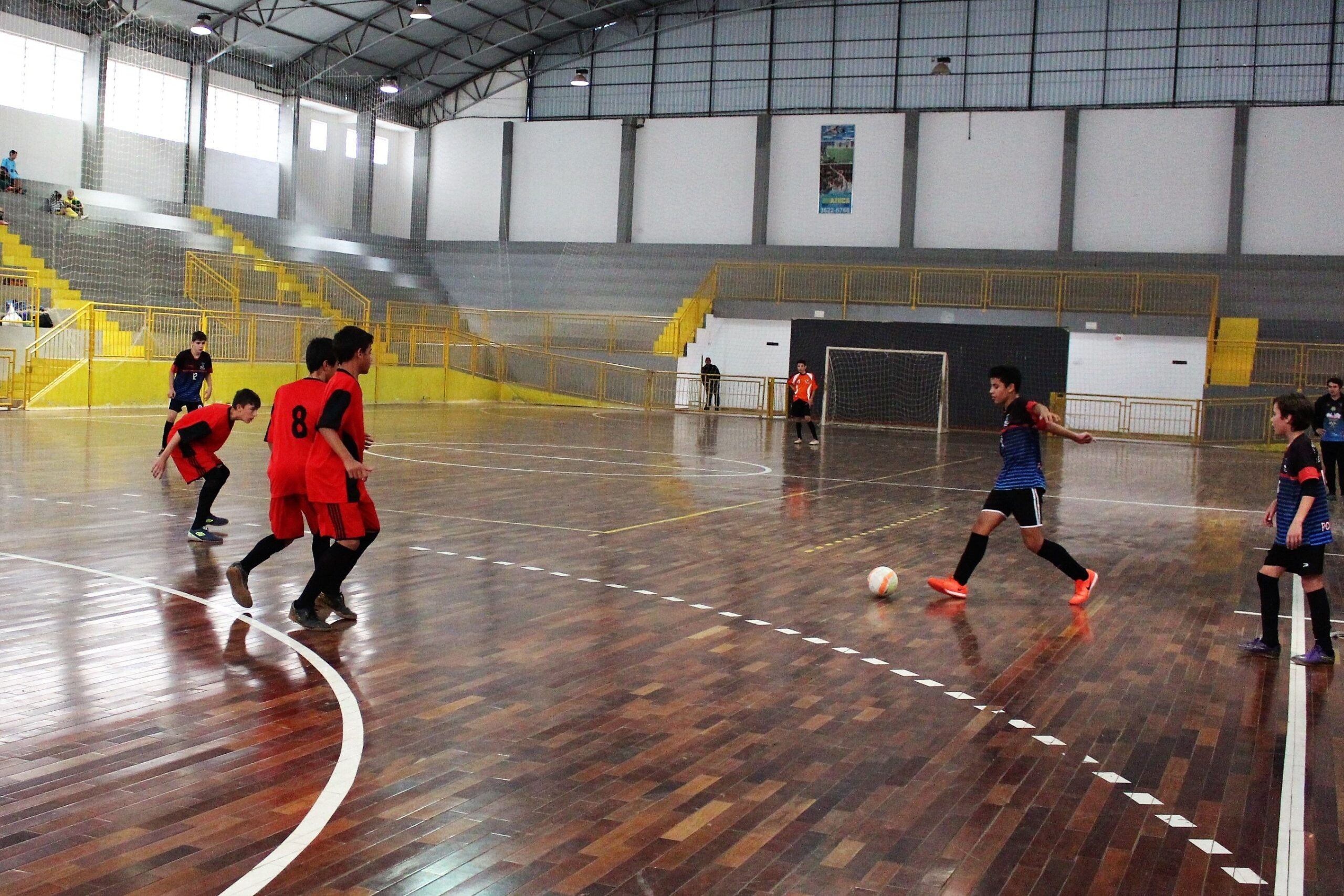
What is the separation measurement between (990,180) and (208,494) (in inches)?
1319

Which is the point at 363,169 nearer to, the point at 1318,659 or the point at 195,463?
the point at 195,463

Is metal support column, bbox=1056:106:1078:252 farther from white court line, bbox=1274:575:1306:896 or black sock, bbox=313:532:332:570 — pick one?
black sock, bbox=313:532:332:570

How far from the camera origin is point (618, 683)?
6574mm

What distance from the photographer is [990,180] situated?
39594 millimetres

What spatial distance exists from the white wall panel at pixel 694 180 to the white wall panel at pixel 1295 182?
15428 millimetres

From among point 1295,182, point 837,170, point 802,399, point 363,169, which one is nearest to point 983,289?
point 837,170

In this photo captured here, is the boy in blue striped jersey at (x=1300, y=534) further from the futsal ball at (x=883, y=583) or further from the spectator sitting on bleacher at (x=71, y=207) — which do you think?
the spectator sitting on bleacher at (x=71, y=207)

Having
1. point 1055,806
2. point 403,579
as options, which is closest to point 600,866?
point 1055,806

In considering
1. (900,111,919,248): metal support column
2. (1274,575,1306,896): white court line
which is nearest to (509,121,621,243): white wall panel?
(900,111,919,248): metal support column

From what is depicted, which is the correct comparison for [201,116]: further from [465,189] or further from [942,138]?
[942,138]

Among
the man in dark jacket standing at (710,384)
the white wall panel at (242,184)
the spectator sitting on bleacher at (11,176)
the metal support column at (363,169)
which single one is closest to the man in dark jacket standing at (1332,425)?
the man in dark jacket standing at (710,384)

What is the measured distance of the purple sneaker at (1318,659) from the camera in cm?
755

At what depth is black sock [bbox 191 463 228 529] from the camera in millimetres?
10352

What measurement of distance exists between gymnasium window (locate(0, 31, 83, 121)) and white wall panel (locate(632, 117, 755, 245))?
17.8 m
